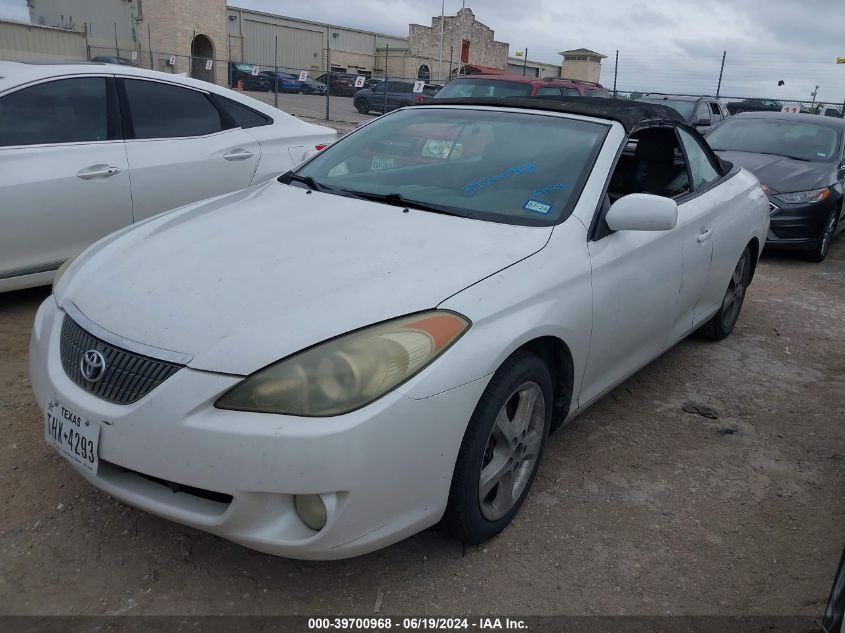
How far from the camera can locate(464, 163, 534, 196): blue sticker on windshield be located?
3.02 metres

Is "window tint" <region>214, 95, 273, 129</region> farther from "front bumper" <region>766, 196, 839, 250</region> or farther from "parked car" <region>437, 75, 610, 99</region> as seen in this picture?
"parked car" <region>437, 75, 610, 99</region>

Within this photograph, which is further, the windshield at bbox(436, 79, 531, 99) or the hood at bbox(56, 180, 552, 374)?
the windshield at bbox(436, 79, 531, 99)

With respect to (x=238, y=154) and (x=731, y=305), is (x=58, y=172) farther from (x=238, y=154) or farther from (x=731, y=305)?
(x=731, y=305)

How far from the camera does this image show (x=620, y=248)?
116 inches

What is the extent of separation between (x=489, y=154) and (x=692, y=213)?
1.18 m

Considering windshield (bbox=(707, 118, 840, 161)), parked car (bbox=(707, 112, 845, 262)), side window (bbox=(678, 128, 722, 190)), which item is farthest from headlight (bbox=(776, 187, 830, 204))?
side window (bbox=(678, 128, 722, 190))

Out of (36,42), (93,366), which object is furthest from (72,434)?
(36,42)

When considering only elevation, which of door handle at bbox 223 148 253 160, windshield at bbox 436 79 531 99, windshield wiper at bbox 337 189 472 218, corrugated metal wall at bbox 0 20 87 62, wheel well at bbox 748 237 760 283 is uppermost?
corrugated metal wall at bbox 0 20 87 62

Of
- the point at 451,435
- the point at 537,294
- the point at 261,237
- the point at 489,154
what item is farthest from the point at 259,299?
the point at 489,154

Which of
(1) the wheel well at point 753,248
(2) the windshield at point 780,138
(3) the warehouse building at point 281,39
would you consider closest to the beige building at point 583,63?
(3) the warehouse building at point 281,39

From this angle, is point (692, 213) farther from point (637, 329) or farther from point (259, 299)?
point (259, 299)

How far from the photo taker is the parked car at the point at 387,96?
24438mm

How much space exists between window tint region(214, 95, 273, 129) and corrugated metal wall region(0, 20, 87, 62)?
34385 mm

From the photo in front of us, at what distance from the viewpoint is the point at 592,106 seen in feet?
11.1
